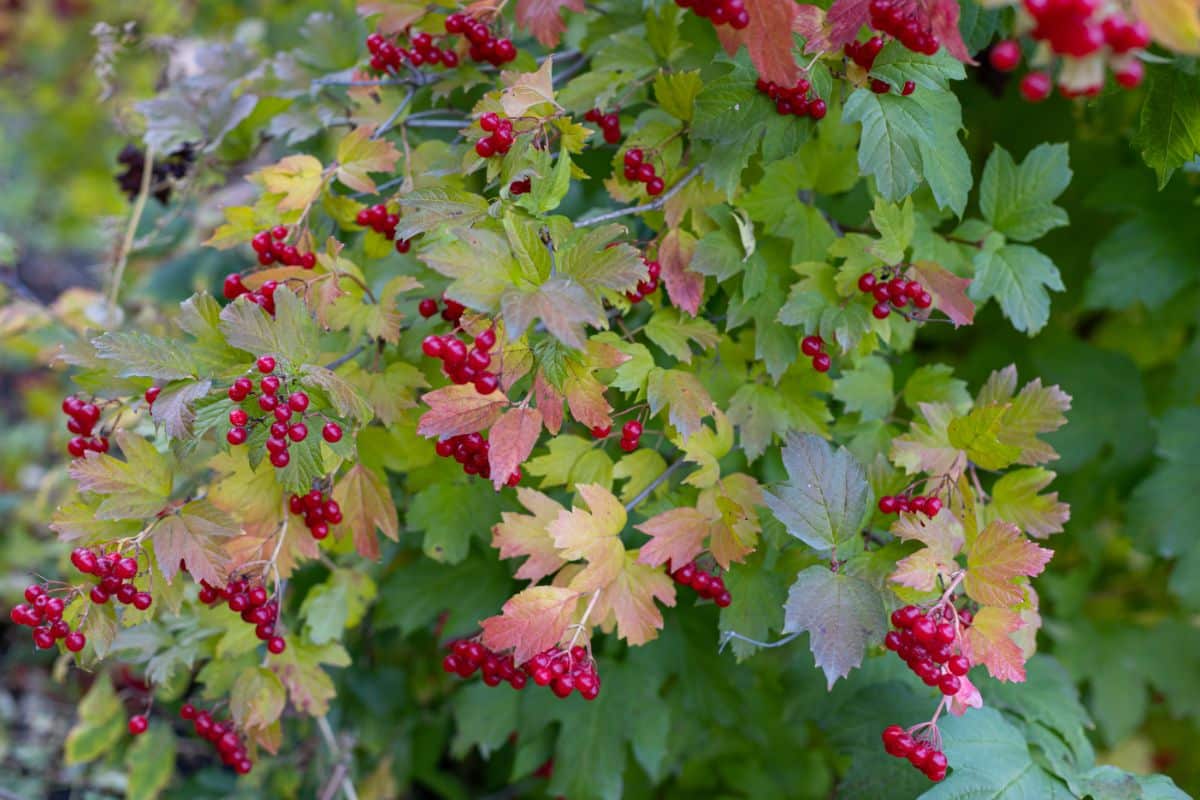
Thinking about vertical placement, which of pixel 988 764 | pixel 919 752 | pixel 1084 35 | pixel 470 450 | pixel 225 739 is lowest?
pixel 225 739

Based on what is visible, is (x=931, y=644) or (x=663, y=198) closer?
(x=931, y=644)

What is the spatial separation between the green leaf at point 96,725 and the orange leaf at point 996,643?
6.90 feet

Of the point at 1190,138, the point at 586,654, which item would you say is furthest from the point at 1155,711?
the point at 586,654

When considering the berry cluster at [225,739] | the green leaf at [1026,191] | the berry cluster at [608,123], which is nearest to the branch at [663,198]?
the berry cluster at [608,123]

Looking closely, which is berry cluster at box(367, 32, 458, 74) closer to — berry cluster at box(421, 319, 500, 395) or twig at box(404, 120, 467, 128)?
twig at box(404, 120, 467, 128)

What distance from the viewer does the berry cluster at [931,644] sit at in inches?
53.1

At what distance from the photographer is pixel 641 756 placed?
2.14 metres

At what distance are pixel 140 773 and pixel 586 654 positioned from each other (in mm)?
1539

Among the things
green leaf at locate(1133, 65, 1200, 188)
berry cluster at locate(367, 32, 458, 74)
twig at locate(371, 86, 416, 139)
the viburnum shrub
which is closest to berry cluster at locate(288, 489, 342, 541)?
the viburnum shrub

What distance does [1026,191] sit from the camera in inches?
71.9

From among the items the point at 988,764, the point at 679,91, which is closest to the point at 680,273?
the point at 679,91

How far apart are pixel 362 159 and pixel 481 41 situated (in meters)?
0.33

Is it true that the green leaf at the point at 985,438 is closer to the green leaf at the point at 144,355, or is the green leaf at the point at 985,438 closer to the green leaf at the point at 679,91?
the green leaf at the point at 679,91

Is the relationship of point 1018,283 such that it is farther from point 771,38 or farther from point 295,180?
point 295,180
